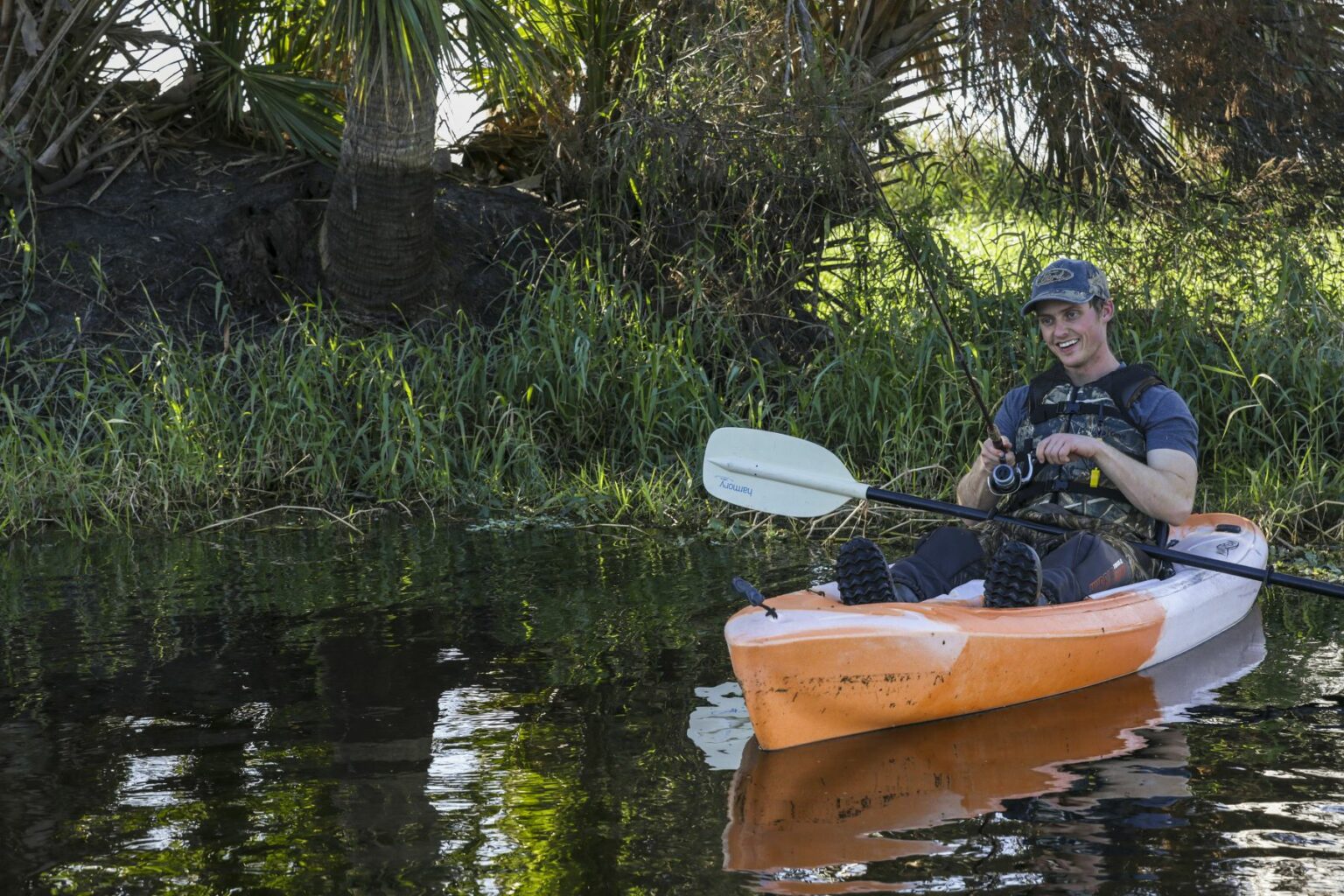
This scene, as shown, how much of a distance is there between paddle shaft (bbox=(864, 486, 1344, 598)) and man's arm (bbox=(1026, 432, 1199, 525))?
0.36 feet

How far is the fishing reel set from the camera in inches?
172

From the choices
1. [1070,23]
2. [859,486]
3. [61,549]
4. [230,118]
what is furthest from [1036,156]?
[61,549]

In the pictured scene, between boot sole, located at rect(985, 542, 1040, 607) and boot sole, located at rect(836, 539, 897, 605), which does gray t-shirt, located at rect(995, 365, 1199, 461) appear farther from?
boot sole, located at rect(836, 539, 897, 605)

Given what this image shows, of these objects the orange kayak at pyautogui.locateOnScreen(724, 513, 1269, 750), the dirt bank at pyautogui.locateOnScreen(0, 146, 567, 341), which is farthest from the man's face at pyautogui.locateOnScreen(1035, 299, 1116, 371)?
the dirt bank at pyautogui.locateOnScreen(0, 146, 567, 341)

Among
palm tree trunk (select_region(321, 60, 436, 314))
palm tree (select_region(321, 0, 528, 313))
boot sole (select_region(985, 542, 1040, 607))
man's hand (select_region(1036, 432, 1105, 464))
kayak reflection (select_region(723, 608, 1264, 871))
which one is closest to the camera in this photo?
kayak reflection (select_region(723, 608, 1264, 871))

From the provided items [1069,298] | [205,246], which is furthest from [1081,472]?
[205,246]

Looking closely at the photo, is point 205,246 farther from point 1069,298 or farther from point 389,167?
point 1069,298

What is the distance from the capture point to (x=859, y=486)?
4691mm

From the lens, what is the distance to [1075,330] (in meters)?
4.45

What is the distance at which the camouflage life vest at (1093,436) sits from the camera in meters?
4.39

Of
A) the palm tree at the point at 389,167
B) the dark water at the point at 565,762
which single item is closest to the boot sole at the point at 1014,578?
the dark water at the point at 565,762

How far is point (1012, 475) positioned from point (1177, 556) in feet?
1.68

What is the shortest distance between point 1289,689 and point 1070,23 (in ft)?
13.7

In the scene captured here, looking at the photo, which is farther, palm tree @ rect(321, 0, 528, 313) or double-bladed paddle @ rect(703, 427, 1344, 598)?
palm tree @ rect(321, 0, 528, 313)
